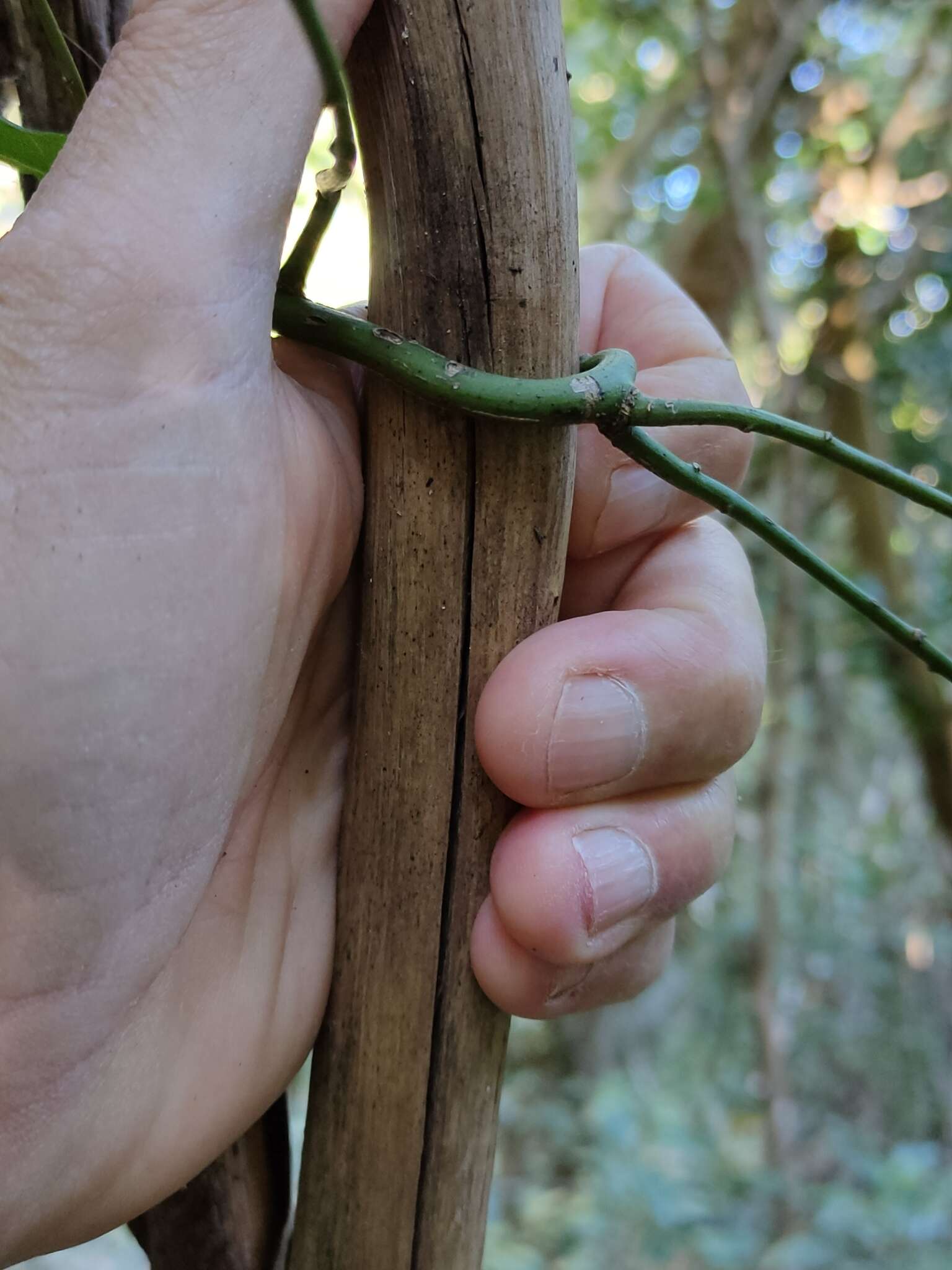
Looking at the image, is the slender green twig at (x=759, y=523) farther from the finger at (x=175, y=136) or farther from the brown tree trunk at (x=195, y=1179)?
the brown tree trunk at (x=195, y=1179)

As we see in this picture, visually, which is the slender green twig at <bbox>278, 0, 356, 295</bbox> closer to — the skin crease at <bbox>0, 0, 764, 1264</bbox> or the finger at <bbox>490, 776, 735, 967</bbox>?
the skin crease at <bbox>0, 0, 764, 1264</bbox>

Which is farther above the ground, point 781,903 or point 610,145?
point 610,145

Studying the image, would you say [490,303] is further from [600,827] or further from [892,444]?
[892,444]

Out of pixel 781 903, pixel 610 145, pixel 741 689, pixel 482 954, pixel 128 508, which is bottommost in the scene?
pixel 781 903

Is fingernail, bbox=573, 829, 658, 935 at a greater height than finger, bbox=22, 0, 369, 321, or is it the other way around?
finger, bbox=22, 0, 369, 321

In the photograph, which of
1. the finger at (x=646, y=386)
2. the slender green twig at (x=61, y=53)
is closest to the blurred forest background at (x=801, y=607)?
the finger at (x=646, y=386)

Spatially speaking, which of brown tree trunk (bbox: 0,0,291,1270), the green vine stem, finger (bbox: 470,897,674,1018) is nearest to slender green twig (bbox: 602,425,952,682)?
the green vine stem

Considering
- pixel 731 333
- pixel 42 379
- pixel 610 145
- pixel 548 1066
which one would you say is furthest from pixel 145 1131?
pixel 548 1066
